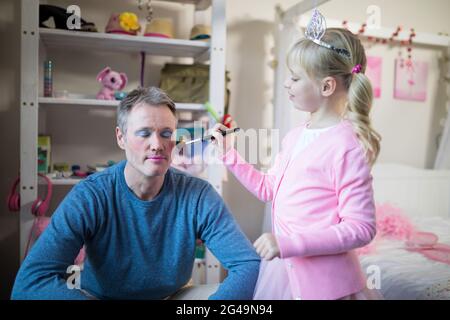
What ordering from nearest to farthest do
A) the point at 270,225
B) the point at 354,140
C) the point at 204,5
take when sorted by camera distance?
the point at 354,140 < the point at 270,225 < the point at 204,5

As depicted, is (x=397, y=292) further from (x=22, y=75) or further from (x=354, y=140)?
(x=22, y=75)

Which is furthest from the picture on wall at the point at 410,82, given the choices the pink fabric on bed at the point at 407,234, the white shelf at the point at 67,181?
the white shelf at the point at 67,181

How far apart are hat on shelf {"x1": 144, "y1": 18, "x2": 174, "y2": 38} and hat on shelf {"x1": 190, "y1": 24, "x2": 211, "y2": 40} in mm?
74

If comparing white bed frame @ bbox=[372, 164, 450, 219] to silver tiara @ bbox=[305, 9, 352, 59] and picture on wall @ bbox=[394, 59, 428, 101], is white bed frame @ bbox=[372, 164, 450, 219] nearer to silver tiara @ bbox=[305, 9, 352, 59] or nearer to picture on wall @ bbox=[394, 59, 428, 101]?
picture on wall @ bbox=[394, 59, 428, 101]

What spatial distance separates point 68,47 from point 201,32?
1.13 feet

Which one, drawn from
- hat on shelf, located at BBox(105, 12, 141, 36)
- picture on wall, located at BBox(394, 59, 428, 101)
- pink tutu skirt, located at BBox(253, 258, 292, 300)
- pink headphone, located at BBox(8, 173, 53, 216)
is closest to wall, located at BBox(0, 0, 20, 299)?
pink headphone, located at BBox(8, 173, 53, 216)

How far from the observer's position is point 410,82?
42.4 inches

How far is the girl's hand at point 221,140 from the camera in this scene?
2.58 feet

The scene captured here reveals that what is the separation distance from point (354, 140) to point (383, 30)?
19.5 inches

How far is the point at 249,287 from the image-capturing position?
0.76 m

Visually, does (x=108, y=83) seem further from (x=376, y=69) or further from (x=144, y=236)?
(x=376, y=69)

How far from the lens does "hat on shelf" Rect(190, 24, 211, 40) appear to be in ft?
3.66

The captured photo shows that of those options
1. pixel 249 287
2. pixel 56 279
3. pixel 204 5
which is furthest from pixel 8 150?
pixel 249 287

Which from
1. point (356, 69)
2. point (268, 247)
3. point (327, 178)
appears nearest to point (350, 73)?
point (356, 69)
